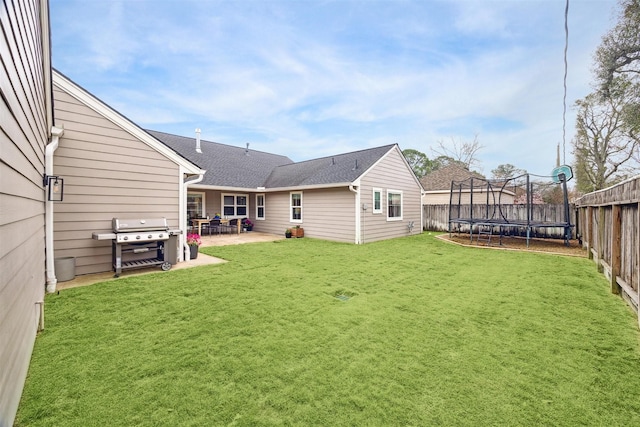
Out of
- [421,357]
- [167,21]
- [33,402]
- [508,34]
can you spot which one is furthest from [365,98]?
[33,402]

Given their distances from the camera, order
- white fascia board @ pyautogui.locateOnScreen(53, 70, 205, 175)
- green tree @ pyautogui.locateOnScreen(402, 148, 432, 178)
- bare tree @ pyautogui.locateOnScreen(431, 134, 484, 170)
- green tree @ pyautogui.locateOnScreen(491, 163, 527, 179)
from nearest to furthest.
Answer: white fascia board @ pyautogui.locateOnScreen(53, 70, 205, 175) → bare tree @ pyautogui.locateOnScreen(431, 134, 484, 170) → green tree @ pyautogui.locateOnScreen(402, 148, 432, 178) → green tree @ pyautogui.locateOnScreen(491, 163, 527, 179)

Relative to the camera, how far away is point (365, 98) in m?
17.5

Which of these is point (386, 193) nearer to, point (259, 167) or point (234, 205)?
point (234, 205)

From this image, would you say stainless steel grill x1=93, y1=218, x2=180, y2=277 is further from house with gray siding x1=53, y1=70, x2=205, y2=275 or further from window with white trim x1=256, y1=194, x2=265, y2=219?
window with white trim x1=256, y1=194, x2=265, y2=219

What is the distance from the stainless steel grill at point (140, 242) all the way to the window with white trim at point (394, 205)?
8599 mm

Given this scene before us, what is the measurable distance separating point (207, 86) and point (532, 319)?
17.8m

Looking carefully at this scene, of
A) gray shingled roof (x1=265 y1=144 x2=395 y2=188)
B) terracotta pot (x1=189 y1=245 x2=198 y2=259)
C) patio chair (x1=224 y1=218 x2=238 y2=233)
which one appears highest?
gray shingled roof (x1=265 y1=144 x2=395 y2=188)

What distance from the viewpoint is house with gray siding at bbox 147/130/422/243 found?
34.1 feet

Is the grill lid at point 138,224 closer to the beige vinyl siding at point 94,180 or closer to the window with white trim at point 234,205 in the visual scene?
the beige vinyl siding at point 94,180

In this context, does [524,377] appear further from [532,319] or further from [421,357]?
[532,319]

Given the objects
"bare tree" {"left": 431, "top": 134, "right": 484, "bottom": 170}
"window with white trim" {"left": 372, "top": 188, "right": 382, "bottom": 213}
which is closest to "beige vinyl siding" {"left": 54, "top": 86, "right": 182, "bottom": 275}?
"window with white trim" {"left": 372, "top": 188, "right": 382, "bottom": 213}

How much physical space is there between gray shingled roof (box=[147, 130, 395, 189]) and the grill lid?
5.73m

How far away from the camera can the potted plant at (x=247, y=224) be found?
13.6 metres

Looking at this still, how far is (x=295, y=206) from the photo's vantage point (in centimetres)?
1216
